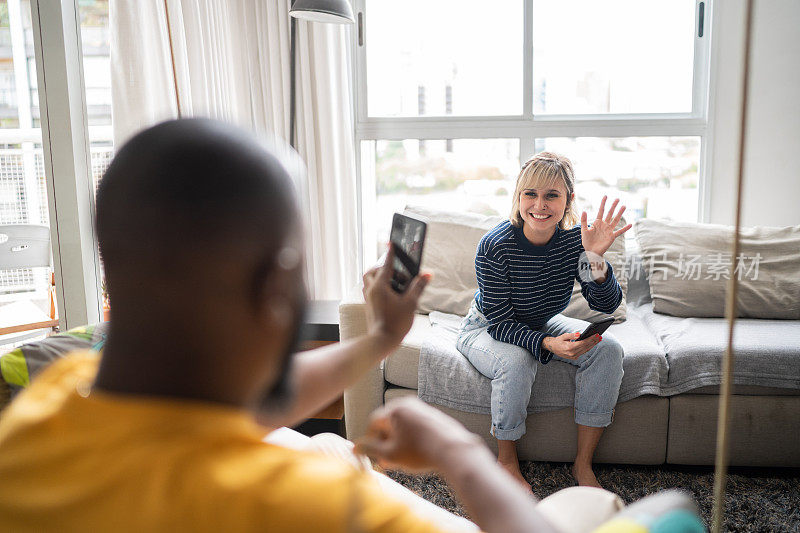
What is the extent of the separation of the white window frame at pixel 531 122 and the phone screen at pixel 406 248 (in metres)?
2.44

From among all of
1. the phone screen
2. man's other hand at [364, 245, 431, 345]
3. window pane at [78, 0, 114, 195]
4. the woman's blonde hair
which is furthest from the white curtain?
man's other hand at [364, 245, 431, 345]

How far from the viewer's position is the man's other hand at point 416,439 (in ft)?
1.54

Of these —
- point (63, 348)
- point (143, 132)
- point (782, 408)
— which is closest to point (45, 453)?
point (143, 132)

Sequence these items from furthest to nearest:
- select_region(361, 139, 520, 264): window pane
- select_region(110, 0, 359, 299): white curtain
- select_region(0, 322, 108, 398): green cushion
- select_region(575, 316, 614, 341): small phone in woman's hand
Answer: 1. select_region(361, 139, 520, 264): window pane
2. select_region(110, 0, 359, 299): white curtain
3. select_region(575, 316, 614, 341): small phone in woman's hand
4. select_region(0, 322, 108, 398): green cushion

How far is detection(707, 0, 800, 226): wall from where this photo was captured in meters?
2.89

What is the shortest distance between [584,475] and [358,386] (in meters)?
0.80

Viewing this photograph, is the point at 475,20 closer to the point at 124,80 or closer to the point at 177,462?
the point at 124,80

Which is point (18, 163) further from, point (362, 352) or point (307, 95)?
point (362, 352)

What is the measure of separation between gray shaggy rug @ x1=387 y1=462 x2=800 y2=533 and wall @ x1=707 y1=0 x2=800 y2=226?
1456 millimetres

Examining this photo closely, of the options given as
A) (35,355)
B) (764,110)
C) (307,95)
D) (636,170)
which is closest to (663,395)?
(636,170)

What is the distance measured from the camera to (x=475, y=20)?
314cm

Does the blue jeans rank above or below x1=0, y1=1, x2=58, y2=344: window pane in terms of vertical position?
below

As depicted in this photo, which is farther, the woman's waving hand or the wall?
the wall

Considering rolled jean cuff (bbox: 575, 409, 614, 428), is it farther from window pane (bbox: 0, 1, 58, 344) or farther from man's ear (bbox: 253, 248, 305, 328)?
window pane (bbox: 0, 1, 58, 344)
